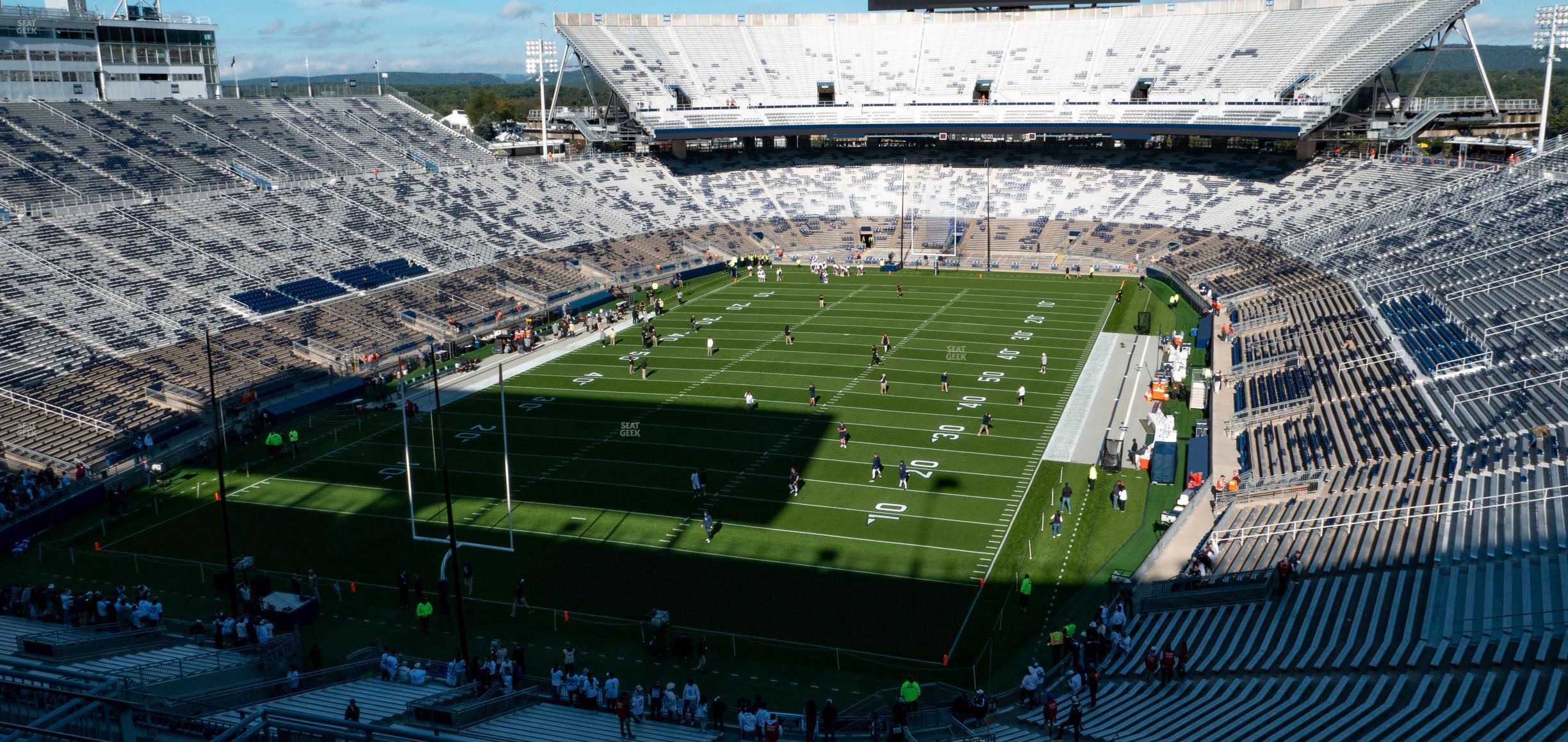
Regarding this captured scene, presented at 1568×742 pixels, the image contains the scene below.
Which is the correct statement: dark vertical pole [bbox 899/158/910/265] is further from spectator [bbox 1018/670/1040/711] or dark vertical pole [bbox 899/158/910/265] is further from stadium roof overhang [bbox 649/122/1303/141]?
spectator [bbox 1018/670/1040/711]

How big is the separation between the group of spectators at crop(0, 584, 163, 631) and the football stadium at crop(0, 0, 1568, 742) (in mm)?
137

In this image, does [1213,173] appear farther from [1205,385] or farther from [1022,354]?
[1205,385]

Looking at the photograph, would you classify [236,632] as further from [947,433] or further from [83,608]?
[947,433]

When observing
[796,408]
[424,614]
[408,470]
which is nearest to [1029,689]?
[424,614]

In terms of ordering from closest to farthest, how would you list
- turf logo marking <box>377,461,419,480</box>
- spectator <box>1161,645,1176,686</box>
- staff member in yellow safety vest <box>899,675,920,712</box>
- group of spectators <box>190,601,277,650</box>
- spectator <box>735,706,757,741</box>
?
spectator <box>735,706,757,741</box>, staff member in yellow safety vest <box>899,675,920,712</box>, spectator <box>1161,645,1176,686</box>, group of spectators <box>190,601,277,650</box>, turf logo marking <box>377,461,419,480</box>

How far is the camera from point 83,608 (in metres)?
19.0

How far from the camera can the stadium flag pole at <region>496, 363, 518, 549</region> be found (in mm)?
20328

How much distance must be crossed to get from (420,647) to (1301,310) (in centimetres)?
2923

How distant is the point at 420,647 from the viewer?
1900cm

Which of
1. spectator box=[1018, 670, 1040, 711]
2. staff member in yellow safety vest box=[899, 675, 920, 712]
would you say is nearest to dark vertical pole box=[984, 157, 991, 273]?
spectator box=[1018, 670, 1040, 711]

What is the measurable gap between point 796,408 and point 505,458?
12635 millimetres

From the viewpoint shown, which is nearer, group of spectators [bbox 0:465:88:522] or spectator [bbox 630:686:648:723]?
spectator [bbox 630:686:648:723]

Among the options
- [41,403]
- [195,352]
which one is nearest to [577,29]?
[195,352]

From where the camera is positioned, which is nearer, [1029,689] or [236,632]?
[1029,689]
